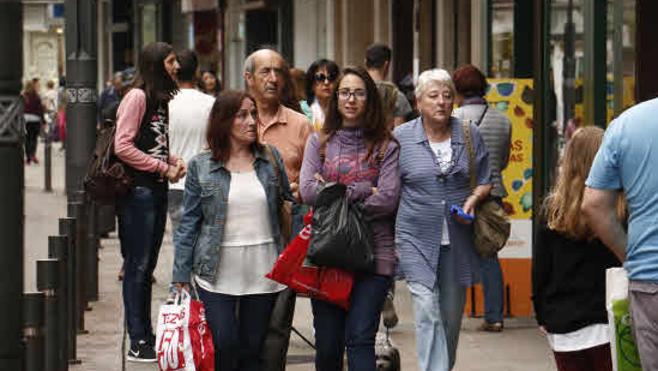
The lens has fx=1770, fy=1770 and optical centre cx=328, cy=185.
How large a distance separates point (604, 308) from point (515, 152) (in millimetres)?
5448

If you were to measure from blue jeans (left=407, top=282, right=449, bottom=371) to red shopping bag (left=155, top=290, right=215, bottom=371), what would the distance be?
3.74 ft

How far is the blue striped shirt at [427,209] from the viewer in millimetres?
8617

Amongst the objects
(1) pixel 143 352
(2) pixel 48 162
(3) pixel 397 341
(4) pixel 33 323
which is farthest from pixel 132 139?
(2) pixel 48 162

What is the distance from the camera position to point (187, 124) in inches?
436

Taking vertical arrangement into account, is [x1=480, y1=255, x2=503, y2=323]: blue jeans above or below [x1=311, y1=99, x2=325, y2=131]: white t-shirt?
below

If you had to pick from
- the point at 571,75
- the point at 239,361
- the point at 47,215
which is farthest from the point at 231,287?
the point at 47,215

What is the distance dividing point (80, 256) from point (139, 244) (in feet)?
5.59

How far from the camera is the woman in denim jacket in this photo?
26.6ft

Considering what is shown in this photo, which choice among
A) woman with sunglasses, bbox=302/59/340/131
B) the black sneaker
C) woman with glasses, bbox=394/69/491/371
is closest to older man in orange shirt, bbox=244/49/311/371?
woman with glasses, bbox=394/69/491/371

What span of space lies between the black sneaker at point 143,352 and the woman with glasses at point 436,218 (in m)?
2.32

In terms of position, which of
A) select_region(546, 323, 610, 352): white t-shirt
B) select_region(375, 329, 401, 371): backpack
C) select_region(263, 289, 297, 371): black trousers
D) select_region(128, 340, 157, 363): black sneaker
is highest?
select_region(546, 323, 610, 352): white t-shirt

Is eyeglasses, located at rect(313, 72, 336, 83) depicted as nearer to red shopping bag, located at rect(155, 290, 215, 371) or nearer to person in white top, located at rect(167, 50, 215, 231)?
person in white top, located at rect(167, 50, 215, 231)

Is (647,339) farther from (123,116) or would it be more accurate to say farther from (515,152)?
(515,152)

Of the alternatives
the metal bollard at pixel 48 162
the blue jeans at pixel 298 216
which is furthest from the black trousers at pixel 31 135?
the blue jeans at pixel 298 216
